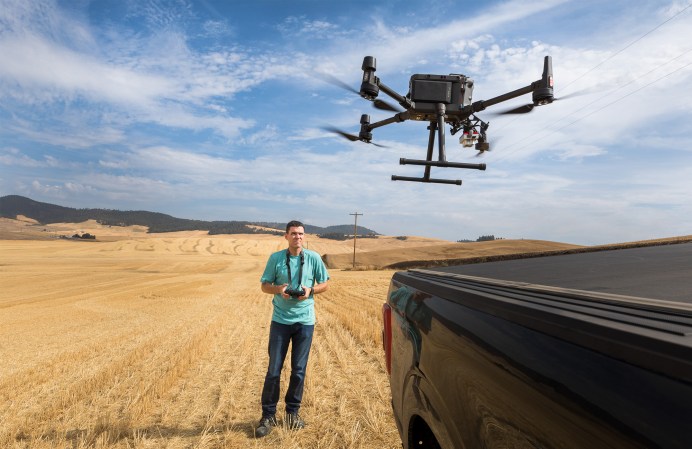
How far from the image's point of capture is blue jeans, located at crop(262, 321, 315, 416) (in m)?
4.34

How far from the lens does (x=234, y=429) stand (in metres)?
4.39

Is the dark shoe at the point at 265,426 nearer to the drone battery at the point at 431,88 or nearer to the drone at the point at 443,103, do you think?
the drone at the point at 443,103

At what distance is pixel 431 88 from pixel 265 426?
6.88m

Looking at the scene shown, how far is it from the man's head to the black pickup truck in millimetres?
2783

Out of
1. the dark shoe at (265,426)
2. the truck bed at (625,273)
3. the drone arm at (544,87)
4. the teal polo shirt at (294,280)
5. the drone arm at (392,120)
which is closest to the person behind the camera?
the truck bed at (625,273)

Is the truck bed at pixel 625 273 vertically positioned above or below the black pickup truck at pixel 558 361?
above

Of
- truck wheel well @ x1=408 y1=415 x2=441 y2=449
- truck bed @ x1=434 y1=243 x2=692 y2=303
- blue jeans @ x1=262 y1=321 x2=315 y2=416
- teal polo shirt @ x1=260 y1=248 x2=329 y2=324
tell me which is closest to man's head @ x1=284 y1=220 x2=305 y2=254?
teal polo shirt @ x1=260 y1=248 x2=329 y2=324

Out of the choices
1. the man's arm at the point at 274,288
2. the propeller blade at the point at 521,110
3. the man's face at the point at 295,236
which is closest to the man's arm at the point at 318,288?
the man's arm at the point at 274,288

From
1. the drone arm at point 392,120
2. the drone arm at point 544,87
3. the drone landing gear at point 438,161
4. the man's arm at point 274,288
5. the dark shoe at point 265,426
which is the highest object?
the drone arm at point 544,87

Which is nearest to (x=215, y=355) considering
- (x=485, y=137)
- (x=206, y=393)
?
(x=206, y=393)

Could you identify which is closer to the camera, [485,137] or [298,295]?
[298,295]

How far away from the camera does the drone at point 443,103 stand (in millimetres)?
8242

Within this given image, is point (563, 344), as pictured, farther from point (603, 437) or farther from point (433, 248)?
point (433, 248)

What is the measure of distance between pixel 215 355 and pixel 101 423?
122 inches
